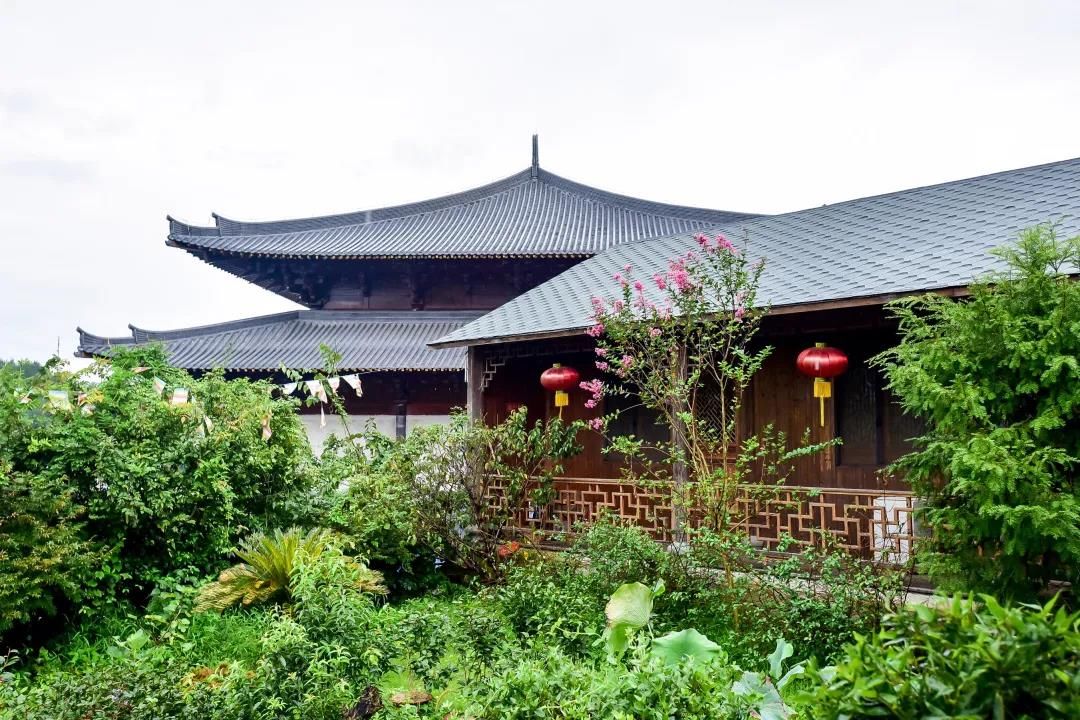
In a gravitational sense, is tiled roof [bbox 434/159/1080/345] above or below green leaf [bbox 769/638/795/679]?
above

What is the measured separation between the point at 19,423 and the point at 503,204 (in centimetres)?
1468

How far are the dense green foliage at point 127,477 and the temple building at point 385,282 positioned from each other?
22.8 feet

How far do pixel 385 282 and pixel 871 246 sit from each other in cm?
1117

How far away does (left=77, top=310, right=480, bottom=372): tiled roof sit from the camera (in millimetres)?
15461

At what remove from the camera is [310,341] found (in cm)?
1658

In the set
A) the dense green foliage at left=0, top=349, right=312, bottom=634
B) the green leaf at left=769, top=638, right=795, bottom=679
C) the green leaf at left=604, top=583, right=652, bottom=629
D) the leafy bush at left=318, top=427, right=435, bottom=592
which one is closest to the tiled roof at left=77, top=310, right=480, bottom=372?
the leafy bush at left=318, top=427, right=435, bottom=592

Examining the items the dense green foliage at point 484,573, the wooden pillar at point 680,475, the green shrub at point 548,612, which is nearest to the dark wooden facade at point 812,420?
the wooden pillar at point 680,475

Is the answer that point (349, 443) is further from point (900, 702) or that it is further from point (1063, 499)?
point (900, 702)

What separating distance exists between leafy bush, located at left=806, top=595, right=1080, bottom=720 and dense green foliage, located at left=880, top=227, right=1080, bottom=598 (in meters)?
2.81

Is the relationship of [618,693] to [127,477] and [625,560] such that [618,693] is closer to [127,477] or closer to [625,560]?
[625,560]

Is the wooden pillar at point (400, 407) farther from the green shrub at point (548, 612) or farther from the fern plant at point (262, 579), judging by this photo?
the green shrub at point (548, 612)

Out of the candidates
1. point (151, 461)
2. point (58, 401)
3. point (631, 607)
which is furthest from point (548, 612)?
point (58, 401)

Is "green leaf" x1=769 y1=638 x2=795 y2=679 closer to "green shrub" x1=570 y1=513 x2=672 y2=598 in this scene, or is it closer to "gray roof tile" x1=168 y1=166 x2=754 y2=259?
"green shrub" x1=570 y1=513 x2=672 y2=598

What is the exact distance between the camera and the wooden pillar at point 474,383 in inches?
388
